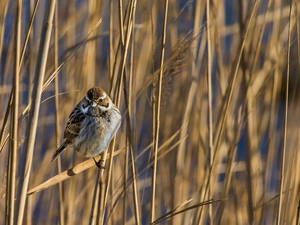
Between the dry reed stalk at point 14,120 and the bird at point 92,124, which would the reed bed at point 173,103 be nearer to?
the bird at point 92,124

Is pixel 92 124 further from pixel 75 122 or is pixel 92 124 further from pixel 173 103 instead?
pixel 173 103

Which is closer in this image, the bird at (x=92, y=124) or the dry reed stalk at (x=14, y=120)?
the dry reed stalk at (x=14, y=120)

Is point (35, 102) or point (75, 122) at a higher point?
point (35, 102)

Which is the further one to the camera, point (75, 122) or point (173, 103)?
point (173, 103)

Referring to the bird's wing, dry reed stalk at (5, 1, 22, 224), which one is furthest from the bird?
dry reed stalk at (5, 1, 22, 224)

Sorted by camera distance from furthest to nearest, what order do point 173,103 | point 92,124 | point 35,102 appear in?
point 173,103 → point 92,124 → point 35,102

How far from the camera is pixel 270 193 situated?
12.0 feet

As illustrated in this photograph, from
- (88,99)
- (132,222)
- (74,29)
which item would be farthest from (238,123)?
(132,222)

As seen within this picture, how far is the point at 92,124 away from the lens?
2.66m

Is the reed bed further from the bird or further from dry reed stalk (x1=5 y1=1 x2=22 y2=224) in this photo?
dry reed stalk (x1=5 y1=1 x2=22 y2=224)

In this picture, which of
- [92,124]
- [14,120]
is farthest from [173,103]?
[14,120]

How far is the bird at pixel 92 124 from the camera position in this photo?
247 cm

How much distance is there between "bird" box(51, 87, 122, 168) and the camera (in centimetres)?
247

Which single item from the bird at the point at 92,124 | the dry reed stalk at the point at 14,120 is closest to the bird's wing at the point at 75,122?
the bird at the point at 92,124
